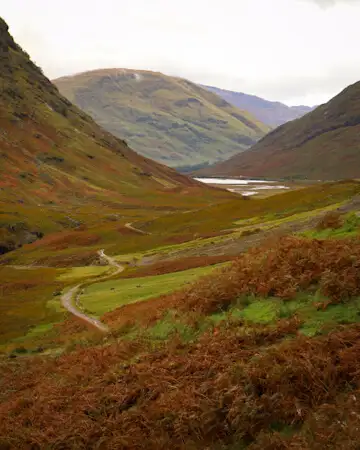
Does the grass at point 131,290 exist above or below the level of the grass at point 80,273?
above

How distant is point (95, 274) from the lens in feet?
234

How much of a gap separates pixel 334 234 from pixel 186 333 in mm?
11732

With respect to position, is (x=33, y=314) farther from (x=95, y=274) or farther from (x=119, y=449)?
(x=119, y=449)

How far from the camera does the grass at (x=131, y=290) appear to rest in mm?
41656

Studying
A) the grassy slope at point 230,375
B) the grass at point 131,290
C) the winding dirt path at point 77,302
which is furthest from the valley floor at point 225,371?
the grass at point 131,290

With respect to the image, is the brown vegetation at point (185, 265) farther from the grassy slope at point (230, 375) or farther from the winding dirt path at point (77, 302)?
the grassy slope at point (230, 375)

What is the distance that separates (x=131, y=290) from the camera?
155 feet

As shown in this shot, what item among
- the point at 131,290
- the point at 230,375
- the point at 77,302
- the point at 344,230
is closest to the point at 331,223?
the point at 344,230

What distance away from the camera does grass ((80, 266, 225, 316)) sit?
137 ft

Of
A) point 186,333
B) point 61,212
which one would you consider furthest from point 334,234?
point 61,212

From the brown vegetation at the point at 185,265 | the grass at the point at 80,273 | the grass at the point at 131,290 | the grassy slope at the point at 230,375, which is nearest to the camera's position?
the grassy slope at the point at 230,375

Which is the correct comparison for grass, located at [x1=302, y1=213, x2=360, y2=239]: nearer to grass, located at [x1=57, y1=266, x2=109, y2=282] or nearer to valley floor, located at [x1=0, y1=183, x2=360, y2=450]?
valley floor, located at [x1=0, y1=183, x2=360, y2=450]

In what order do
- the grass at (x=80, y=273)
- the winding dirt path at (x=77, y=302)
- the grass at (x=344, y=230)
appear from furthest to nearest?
1. the grass at (x=80, y=273)
2. the winding dirt path at (x=77, y=302)
3. the grass at (x=344, y=230)

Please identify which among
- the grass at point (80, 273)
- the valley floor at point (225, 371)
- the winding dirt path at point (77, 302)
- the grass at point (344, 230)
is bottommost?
the grass at point (80, 273)
